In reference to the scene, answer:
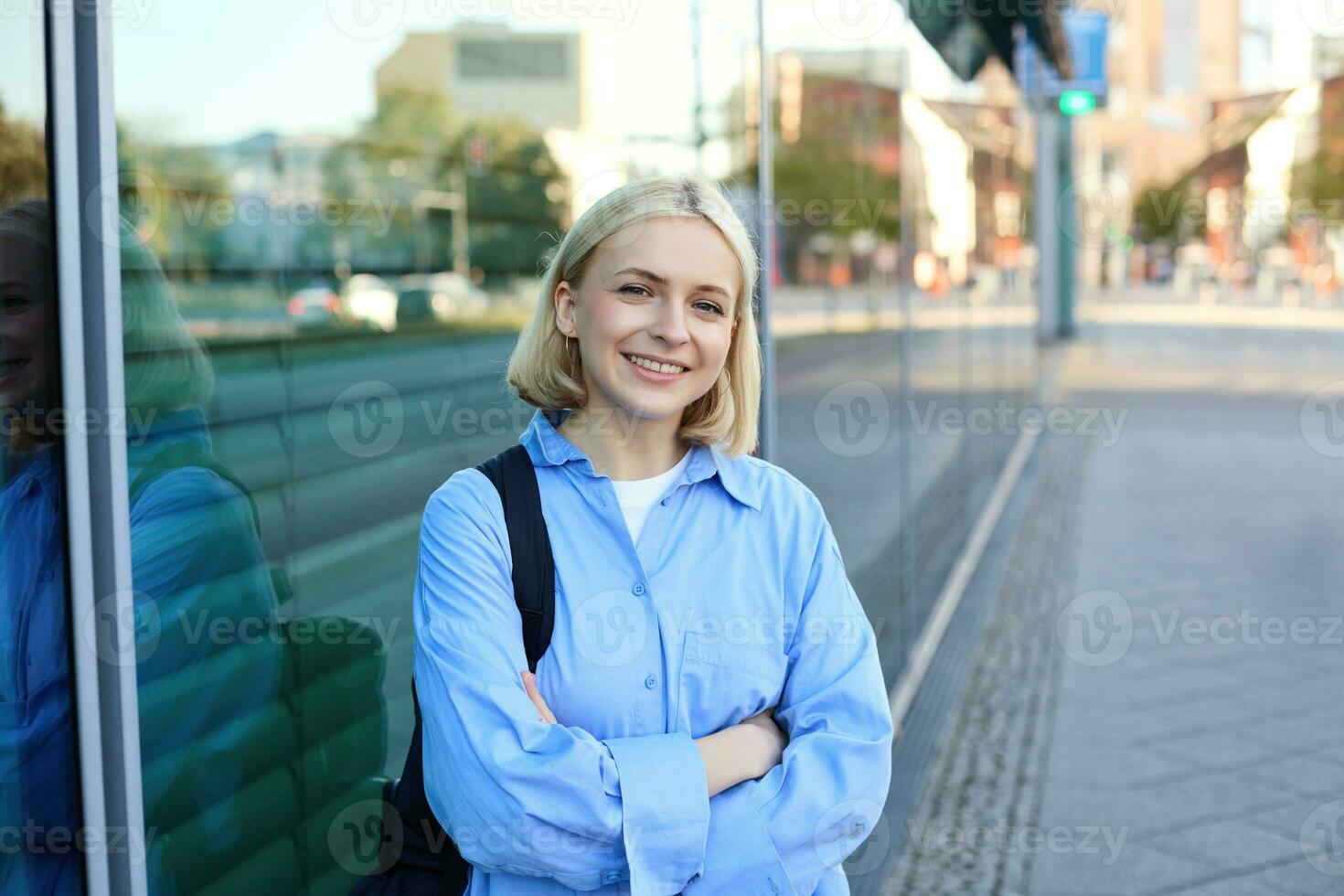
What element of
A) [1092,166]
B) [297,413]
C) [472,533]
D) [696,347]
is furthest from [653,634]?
[1092,166]

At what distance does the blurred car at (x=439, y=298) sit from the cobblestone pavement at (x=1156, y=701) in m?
2.40

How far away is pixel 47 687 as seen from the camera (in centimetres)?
155

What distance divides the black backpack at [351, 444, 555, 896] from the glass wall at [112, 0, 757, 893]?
0.96ft

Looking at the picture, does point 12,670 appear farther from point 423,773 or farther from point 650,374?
point 650,374

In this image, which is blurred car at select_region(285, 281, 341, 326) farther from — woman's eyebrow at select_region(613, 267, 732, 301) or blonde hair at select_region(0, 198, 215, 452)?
woman's eyebrow at select_region(613, 267, 732, 301)

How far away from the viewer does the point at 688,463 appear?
196 centimetres

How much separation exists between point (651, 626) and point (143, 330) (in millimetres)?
707

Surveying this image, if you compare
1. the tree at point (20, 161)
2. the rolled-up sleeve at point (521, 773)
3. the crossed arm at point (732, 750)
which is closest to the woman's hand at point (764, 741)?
the crossed arm at point (732, 750)

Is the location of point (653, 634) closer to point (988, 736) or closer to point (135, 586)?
point (135, 586)

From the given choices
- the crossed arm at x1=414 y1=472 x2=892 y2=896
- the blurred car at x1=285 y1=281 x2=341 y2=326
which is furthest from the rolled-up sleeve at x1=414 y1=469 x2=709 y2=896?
the blurred car at x1=285 y1=281 x2=341 y2=326

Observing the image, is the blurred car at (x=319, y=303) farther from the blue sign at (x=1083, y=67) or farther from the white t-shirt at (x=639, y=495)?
the blue sign at (x=1083, y=67)

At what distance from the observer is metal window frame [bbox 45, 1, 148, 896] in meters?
1.50

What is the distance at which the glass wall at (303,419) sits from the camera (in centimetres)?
180

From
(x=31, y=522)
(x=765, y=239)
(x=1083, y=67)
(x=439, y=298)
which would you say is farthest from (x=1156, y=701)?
(x=1083, y=67)
